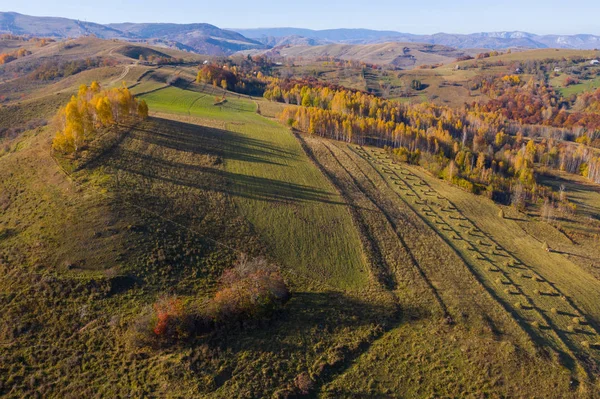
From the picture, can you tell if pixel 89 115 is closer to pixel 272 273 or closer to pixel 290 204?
pixel 290 204

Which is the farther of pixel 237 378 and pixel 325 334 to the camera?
pixel 325 334

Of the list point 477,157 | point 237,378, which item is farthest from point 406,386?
point 477,157

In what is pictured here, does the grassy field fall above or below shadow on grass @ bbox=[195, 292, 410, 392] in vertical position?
above

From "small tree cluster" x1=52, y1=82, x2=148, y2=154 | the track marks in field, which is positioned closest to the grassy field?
the track marks in field

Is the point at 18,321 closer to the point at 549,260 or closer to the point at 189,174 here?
the point at 189,174

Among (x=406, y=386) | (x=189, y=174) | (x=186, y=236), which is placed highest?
(x=189, y=174)

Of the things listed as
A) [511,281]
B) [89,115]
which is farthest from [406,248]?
[89,115]

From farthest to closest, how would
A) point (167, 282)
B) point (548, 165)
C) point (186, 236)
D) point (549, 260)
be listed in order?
point (548, 165) → point (549, 260) → point (186, 236) → point (167, 282)

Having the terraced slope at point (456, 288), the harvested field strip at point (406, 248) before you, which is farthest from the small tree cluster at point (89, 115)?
the harvested field strip at point (406, 248)

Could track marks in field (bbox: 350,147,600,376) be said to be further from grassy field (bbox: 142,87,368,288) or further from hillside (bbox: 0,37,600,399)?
grassy field (bbox: 142,87,368,288)
